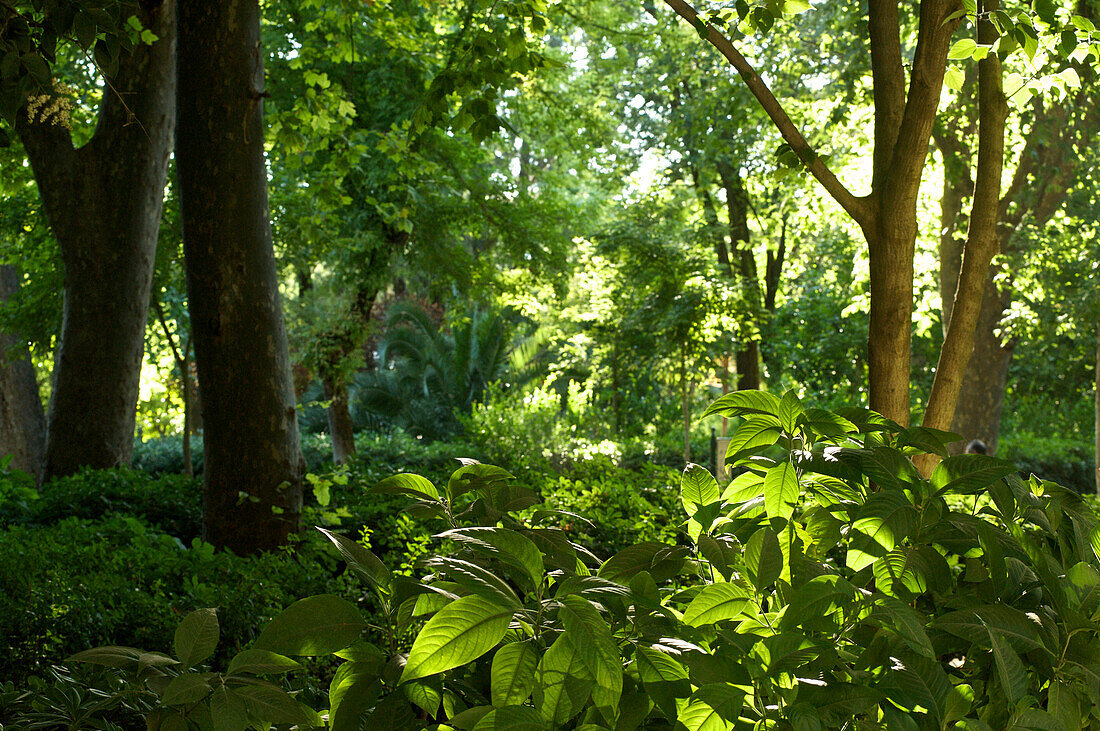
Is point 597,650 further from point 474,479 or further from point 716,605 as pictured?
point 474,479

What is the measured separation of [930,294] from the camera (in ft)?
34.8

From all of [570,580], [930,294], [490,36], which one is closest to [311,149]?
[490,36]

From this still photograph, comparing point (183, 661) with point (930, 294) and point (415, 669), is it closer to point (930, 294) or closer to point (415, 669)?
point (415, 669)

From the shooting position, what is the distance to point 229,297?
13.0ft

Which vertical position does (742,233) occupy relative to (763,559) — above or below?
above

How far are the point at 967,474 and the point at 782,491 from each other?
32 cm

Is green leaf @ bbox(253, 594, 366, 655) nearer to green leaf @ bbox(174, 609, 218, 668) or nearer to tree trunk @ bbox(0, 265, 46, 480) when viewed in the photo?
green leaf @ bbox(174, 609, 218, 668)

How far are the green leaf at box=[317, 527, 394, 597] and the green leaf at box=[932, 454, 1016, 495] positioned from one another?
0.84 m

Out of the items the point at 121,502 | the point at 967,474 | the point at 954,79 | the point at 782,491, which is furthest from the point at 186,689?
the point at 121,502

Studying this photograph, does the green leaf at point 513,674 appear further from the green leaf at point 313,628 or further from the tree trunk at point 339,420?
the tree trunk at point 339,420

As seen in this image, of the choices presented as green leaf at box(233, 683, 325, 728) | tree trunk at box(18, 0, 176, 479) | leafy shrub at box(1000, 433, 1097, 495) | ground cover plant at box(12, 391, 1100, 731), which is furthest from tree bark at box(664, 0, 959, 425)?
leafy shrub at box(1000, 433, 1097, 495)

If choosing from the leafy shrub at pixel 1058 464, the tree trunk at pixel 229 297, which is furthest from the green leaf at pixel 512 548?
the leafy shrub at pixel 1058 464

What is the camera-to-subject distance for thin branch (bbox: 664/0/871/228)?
2477mm

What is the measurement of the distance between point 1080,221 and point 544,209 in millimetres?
7430
